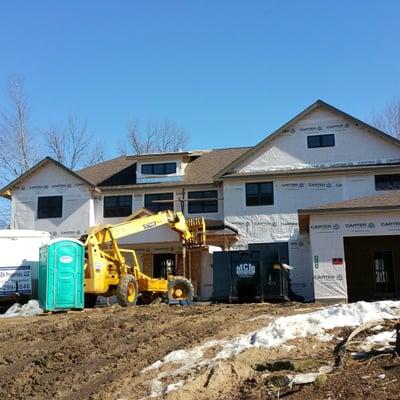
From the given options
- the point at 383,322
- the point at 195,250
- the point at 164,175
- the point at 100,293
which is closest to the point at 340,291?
the point at 195,250

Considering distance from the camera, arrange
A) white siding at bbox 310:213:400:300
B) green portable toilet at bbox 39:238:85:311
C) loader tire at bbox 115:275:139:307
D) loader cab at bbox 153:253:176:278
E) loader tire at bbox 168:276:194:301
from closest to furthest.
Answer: green portable toilet at bbox 39:238:85:311
loader tire at bbox 115:275:139:307
loader tire at bbox 168:276:194:301
white siding at bbox 310:213:400:300
loader cab at bbox 153:253:176:278

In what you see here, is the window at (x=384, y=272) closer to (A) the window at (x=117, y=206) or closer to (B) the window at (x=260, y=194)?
(B) the window at (x=260, y=194)

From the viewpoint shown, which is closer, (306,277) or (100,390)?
(100,390)

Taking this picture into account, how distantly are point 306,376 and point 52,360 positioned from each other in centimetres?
532

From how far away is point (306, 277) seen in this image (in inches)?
1040

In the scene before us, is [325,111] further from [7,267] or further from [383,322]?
[383,322]

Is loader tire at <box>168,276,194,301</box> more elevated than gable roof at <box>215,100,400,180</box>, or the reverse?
gable roof at <box>215,100,400,180</box>

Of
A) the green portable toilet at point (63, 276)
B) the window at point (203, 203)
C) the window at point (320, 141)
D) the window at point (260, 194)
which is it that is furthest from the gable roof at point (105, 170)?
the green portable toilet at point (63, 276)

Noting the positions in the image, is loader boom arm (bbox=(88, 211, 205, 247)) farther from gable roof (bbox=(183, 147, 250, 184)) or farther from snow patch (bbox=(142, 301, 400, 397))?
snow patch (bbox=(142, 301, 400, 397))

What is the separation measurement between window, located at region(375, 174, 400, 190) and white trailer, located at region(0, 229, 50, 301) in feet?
52.1

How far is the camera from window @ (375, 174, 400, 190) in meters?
26.7

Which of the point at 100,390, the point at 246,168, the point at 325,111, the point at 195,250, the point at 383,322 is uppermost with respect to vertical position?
the point at 325,111

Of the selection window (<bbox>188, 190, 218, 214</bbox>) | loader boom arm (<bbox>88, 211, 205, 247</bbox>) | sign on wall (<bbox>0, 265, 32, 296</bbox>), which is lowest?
sign on wall (<bbox>0, 265, 32, 296</bbox>)

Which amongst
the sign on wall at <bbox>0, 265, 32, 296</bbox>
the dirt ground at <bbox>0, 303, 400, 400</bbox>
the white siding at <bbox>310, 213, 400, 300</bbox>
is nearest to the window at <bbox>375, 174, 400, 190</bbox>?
the white siding at <bbox>310, 213, 400, 300</bbox>
